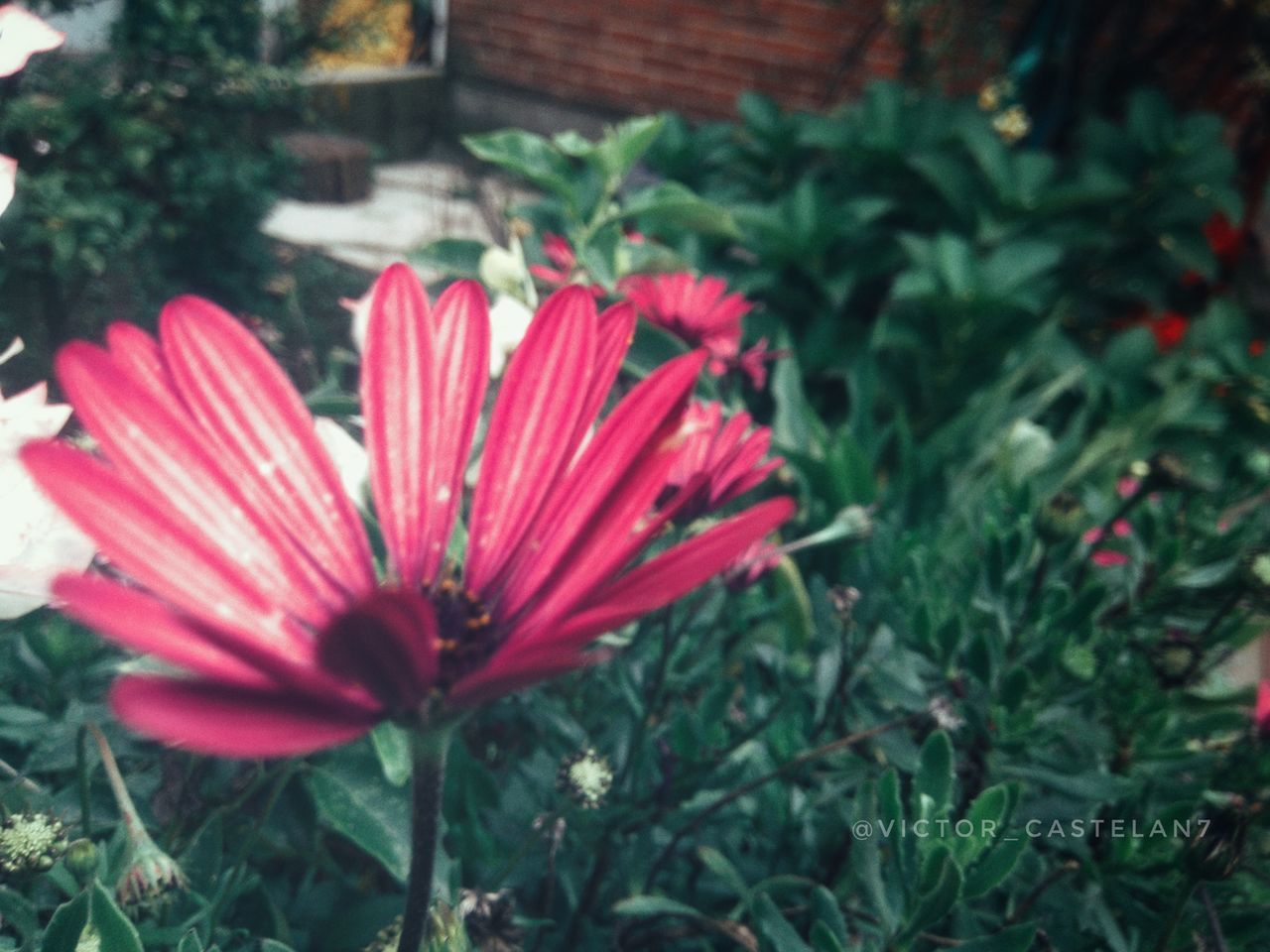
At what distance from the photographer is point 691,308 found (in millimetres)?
843

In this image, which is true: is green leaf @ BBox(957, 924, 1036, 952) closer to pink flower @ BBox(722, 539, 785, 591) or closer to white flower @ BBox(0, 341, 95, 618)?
pink flower @ BBox(722, 539, 785, 591)

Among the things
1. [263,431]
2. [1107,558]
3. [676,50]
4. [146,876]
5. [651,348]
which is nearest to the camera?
[263,431]

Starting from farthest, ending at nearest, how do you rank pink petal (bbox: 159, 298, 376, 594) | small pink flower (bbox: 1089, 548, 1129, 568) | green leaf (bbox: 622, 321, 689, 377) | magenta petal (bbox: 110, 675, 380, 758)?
1. small pink flower (bbox: 1089, 548, 1129, 568)
2. green leaf (bbox: 622, 321, 689, 377)
3. pink petal (bbox: 159, 298, 376, 594)
4. magenta petal (bbox: 110, 675, 380, 758)

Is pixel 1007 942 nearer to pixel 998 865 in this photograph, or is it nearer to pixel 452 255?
pixel 998 865

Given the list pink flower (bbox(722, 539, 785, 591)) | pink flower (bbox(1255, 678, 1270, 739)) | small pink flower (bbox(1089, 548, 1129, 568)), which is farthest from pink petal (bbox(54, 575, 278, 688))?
small pink flower (bbox(1089, 548, 1129, 568))

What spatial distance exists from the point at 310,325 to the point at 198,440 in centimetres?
149

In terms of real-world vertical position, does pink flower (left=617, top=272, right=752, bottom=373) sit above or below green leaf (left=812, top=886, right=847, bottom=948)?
above

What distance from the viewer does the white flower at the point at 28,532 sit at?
14.1 inches

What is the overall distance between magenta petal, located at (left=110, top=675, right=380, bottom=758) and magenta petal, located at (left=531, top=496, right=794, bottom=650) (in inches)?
2.2

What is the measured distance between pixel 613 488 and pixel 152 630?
136 mm

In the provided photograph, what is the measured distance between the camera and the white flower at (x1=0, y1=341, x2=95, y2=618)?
0.36 meters

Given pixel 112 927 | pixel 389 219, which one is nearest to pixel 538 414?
pixel 112 927

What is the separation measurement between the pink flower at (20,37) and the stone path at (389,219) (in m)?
1.48

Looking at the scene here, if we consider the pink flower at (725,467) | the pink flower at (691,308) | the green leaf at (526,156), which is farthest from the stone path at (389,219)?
the pink flower at (725,467)
